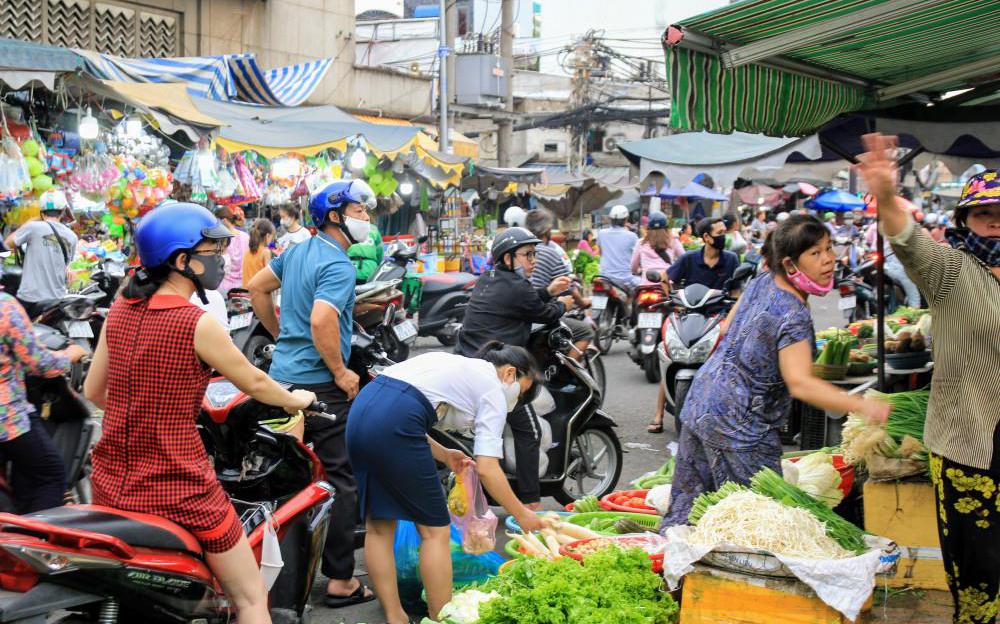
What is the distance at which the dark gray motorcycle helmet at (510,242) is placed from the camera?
6.39 meters

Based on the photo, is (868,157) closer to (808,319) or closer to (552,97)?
(808,319)

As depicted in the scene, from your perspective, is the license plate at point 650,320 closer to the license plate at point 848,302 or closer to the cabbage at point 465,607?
the license plate at point 848,302

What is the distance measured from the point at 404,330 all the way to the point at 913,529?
264 inches

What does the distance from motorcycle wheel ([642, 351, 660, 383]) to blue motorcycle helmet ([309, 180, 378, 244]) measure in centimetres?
663

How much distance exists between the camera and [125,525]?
333 centimetres

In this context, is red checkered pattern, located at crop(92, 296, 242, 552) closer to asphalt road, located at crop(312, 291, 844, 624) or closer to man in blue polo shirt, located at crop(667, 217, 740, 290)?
asphalt road, located at crop(312, 291, 844, 624)

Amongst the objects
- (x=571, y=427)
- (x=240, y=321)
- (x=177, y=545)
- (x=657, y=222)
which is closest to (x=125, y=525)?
(x=177, y=545)

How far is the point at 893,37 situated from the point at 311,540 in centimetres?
345

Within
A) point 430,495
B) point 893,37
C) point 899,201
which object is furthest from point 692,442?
point 893,37

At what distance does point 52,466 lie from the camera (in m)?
4.73

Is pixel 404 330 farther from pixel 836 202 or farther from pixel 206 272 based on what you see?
pixel 836 202

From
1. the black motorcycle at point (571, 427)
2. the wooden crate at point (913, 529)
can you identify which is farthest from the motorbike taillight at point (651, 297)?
the wooden crate at point (913, 529)

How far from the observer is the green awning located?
4.07 metres

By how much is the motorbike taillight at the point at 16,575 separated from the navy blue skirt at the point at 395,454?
1556mm
